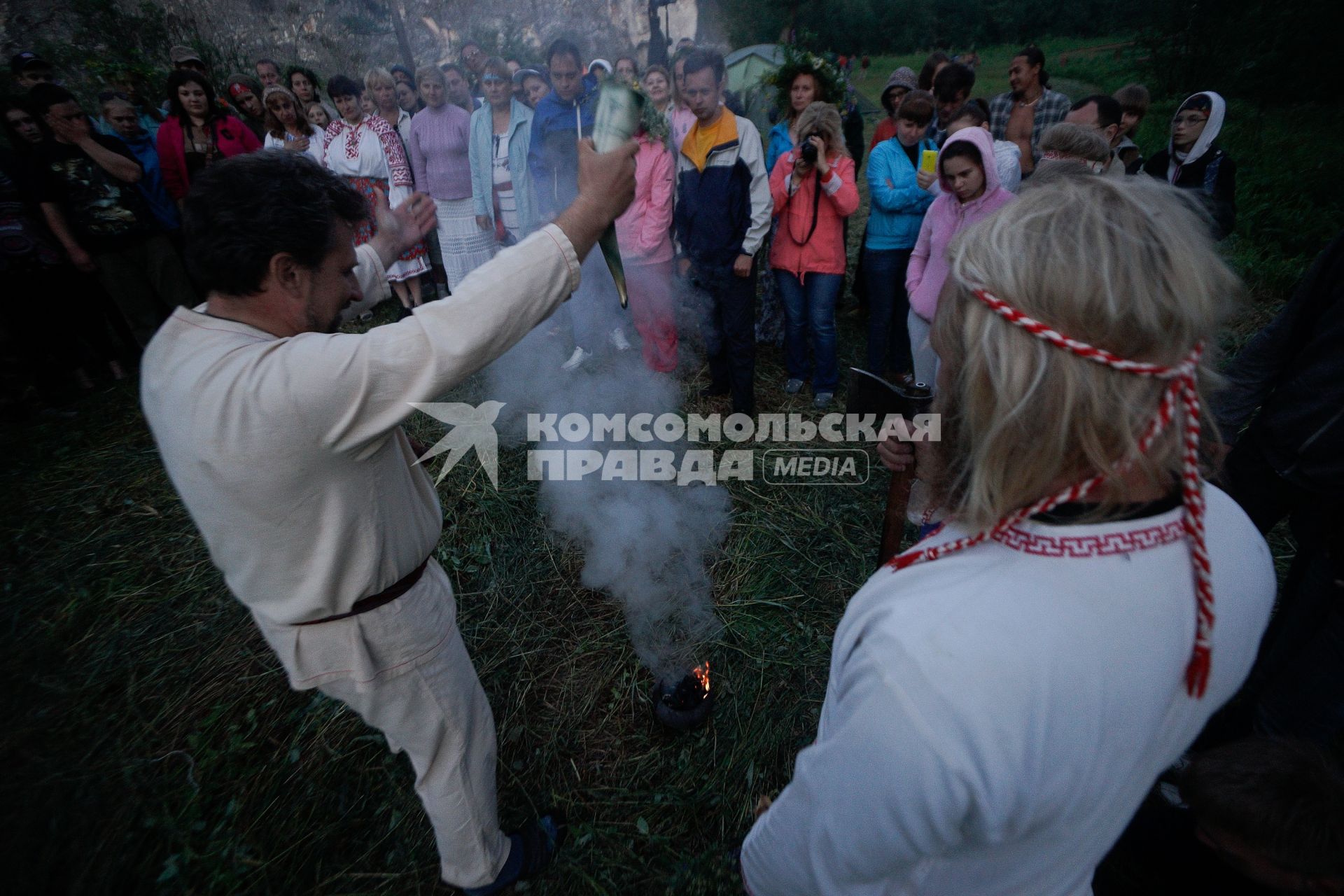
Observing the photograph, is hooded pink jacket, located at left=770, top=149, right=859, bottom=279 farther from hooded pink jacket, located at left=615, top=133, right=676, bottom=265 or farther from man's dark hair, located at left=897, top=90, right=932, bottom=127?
hooded pink jacket, located at left=615, top=133, right=676, bottom=265

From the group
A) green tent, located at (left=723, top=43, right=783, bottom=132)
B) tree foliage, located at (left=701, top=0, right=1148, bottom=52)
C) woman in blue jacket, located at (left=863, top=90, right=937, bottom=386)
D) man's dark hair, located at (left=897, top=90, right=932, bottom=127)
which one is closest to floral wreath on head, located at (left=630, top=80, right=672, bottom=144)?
woman in blue jacket, located at (left=863, top=90, right=937, bottom=386)

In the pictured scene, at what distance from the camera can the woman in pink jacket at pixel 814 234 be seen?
4172 mm

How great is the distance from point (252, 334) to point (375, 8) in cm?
951

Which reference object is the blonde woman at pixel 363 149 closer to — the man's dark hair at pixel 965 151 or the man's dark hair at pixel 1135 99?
the man's dark hair at pixel 965 151

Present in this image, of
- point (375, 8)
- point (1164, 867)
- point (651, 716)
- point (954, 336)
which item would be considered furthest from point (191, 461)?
point (375, 8)

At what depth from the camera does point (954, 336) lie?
88cm

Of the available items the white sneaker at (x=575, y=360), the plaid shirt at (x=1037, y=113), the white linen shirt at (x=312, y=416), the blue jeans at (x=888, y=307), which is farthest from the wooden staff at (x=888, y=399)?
the plaid shirt at (x=1037, y=113)

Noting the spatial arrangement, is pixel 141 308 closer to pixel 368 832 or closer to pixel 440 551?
pixel 440 551

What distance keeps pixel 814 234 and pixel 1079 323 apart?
13.0ft

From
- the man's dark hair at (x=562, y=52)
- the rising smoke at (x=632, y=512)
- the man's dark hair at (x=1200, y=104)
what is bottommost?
the rising smoke at (x=632, y=512)

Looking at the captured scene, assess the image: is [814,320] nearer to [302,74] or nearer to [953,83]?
[953,83]

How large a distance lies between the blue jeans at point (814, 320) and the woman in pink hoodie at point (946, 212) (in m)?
0.80

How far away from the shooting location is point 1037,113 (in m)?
4.90

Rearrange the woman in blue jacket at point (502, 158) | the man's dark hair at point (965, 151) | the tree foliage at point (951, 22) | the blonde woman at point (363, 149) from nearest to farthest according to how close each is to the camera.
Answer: the man's dark hair at point (965, 151), the woman in blue jacket at point (502, 158), the blonde woman at point (363, 149), the tree foliage at point (951, 22)
